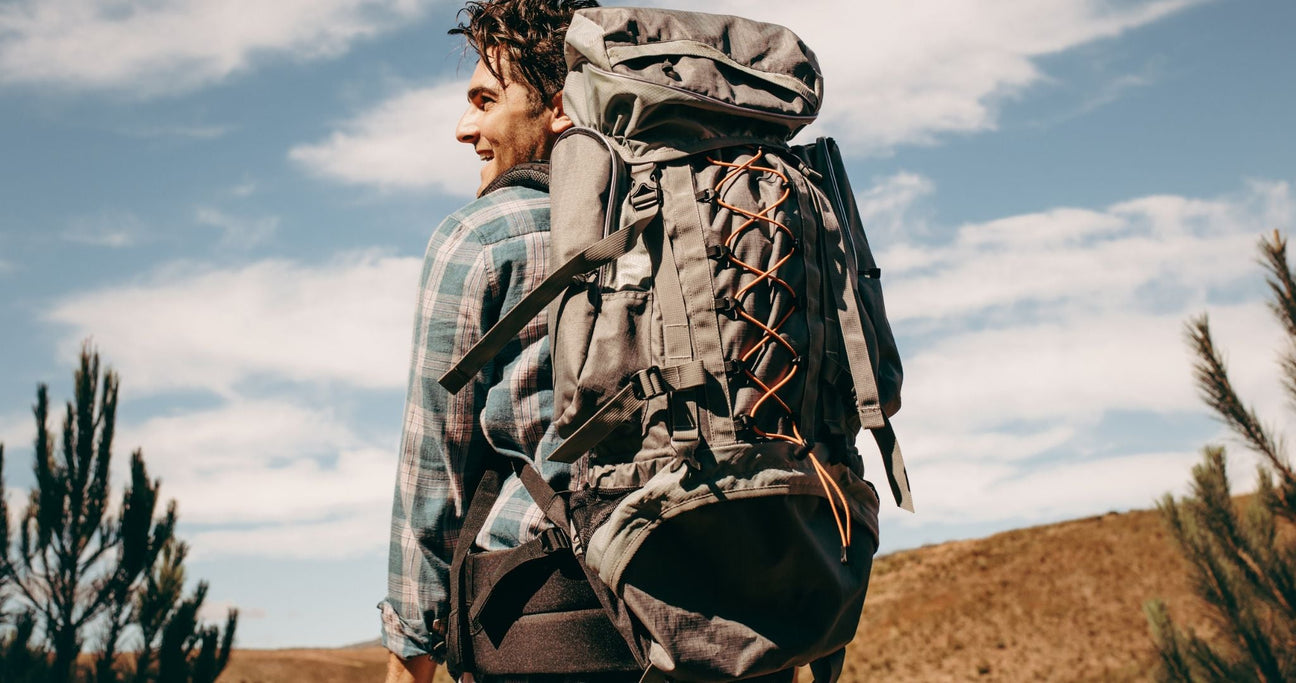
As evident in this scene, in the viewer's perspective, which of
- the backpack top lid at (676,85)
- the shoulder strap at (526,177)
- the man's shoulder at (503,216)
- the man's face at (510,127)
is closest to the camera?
the backpack top lid at (676,85)

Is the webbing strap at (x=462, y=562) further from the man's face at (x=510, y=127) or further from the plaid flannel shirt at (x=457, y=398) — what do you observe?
the man's face at (x=510, y=127)

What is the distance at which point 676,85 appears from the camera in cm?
188

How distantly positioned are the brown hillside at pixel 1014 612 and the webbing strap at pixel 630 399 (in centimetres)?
1754

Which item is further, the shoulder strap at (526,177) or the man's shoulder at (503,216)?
the shoulder strap at (526,177)

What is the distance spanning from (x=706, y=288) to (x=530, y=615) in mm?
667

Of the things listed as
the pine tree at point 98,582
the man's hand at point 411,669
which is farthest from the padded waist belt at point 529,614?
the pine tree at point 98,582

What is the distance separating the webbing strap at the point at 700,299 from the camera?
1.70 m

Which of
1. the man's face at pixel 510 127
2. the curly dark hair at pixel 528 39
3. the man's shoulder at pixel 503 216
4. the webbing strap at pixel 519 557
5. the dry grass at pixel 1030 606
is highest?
the curly dark hair at pixel 528 39

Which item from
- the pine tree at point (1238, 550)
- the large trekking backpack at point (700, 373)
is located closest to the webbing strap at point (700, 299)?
the large trekking backpack at point (700, 373)

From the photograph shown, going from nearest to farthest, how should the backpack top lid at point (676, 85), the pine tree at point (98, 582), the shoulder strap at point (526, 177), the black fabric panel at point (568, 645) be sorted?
the black fabric panel at point (568, 645), the backpack top lid at point (676, 85), the shoulder strap at point (526, 177), the pine tree at point (98, 582)

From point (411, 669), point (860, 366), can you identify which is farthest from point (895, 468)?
point (411, 669)

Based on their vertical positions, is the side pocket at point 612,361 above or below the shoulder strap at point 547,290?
below

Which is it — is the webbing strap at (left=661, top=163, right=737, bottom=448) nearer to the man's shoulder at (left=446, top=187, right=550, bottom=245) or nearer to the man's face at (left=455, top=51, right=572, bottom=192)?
the man's shoulder at (left=446, top=187, right=550, bottom=245)

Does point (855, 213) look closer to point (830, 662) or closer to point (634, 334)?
point (634, 334)
